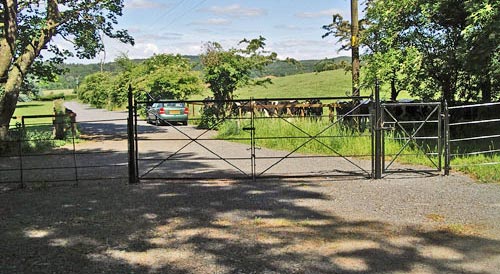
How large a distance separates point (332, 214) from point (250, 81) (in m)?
17.5

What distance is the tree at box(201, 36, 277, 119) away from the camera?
925 inches

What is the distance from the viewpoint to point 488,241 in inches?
235

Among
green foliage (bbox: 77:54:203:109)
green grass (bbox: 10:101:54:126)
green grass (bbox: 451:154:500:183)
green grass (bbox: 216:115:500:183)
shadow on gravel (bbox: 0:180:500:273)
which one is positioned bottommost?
shadow on gravel (bbox: 0:180:500:273)

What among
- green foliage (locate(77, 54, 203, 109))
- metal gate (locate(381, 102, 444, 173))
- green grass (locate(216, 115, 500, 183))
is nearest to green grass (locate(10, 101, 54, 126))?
green foliage (locate(77, 54, 203, 109))

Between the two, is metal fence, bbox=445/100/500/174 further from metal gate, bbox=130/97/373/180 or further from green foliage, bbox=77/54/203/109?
green foliage, bbox=77/54/203/109

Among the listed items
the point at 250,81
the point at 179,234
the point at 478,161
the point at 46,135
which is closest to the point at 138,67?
the point at 250,81

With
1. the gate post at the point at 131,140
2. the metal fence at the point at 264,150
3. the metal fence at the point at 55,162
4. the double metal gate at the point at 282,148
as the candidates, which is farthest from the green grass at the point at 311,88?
the gate post at the point at 131,140

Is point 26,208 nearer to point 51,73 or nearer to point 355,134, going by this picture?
point 355,134

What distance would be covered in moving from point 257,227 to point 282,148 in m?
9.29

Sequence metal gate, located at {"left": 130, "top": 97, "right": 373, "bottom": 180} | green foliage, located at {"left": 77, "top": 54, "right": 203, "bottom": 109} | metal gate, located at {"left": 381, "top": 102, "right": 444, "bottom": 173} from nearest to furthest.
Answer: metal gate, located at {"left": 381, "top": 102, "right": 444, "bottom": 173} < metal gate, located at {"left": 130, "top": 97, "right": 373, "bottom": 180} < green foliage, located at {"left": 77, "top": 54, "right": 203, "bottom": 109}

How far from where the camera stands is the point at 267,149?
634 inches

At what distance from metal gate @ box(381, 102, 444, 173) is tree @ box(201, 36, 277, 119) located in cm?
757

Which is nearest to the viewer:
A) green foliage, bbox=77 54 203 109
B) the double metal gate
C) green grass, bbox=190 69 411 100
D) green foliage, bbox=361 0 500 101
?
the double metal gate

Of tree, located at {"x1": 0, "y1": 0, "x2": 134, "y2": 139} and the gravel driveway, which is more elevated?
tree, located at {"x1": 0, "y1": 0, "x2": 134, "y2": 139}
